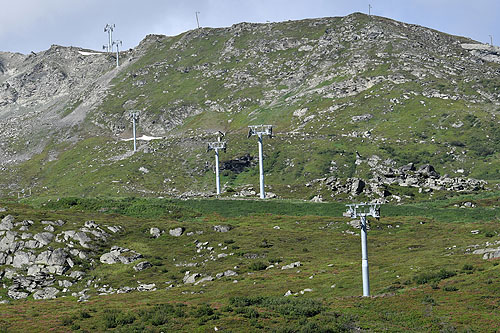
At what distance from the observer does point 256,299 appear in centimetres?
6347

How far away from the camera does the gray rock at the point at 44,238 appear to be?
4087 inches

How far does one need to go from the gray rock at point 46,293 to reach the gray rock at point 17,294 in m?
1.68

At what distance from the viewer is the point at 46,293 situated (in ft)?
288

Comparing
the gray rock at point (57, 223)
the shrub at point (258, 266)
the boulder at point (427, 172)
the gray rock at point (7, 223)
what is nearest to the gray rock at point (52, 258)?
the gray rock at point (57, 223)

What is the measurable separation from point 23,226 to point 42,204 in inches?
1880

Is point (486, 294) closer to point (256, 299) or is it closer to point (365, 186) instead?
point (256, 299)

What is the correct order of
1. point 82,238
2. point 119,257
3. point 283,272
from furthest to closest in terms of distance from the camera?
point 82,238 → point 119,257 → point 283,272

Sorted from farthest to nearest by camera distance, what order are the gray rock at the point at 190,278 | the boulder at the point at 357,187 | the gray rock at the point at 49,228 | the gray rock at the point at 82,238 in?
1. the boulder at the point at 357,187
2. the gray rock at the point at 49,228
3. the gray rock at the point at 82,238
4. the gray rock at the point at 190,278

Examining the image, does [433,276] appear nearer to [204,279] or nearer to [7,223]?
[204,279]

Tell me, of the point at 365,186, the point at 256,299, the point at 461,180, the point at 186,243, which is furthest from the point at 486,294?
the point at 461,180

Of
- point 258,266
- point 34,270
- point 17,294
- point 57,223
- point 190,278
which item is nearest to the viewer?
point 17,294

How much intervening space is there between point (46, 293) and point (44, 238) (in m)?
18.9

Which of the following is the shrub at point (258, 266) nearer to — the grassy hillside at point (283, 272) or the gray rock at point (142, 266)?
the grassy hillside at point (283, 272)

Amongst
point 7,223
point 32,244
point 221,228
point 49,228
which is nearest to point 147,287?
point 32,244
